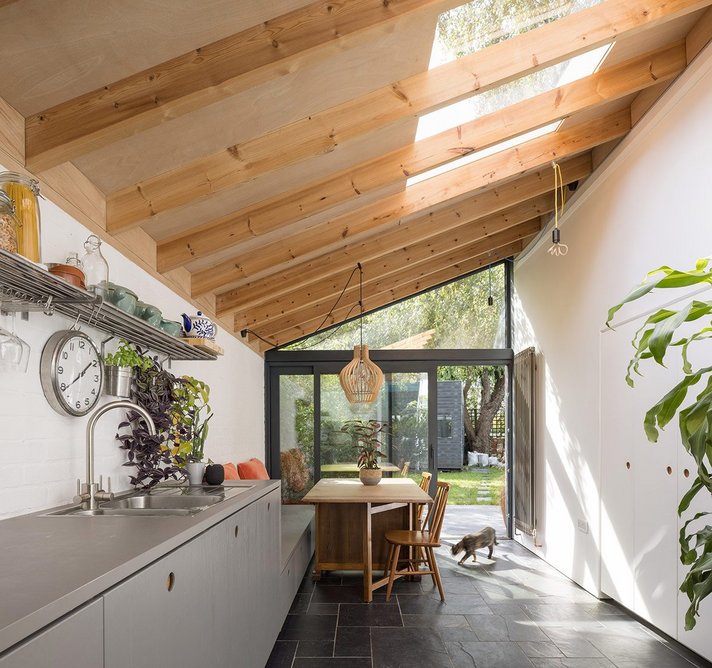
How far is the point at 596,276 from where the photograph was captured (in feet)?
15.3

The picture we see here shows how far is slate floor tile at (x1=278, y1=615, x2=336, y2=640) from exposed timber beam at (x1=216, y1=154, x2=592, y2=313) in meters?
2.52

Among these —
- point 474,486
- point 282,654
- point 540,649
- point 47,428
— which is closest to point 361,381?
point 282,654

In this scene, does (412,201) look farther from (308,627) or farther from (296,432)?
(296,432)

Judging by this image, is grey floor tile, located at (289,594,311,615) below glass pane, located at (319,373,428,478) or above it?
below

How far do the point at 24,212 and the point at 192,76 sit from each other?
758 millimetres

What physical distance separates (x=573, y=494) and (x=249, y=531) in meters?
3.43

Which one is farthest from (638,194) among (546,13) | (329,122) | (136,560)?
(136,560)

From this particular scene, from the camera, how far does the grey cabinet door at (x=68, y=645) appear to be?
37.1 inches

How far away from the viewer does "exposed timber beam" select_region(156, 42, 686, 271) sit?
144 inches

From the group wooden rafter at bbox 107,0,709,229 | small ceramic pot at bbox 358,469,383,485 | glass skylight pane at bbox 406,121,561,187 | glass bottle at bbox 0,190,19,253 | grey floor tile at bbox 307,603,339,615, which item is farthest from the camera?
small ceramic pot at bbox 358,469,383,485

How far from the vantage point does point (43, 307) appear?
6.47ft

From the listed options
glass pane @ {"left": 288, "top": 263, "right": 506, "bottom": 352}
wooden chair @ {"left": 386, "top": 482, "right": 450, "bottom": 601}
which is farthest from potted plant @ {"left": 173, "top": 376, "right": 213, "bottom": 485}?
glass pane @ {"left": 288, "top": 263, "right": 506, "bottom": 352}

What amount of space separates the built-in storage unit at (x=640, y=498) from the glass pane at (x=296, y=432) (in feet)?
12.5

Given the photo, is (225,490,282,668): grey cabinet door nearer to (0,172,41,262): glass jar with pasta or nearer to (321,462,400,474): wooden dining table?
(0,172,41,262): glass jar with pasta
